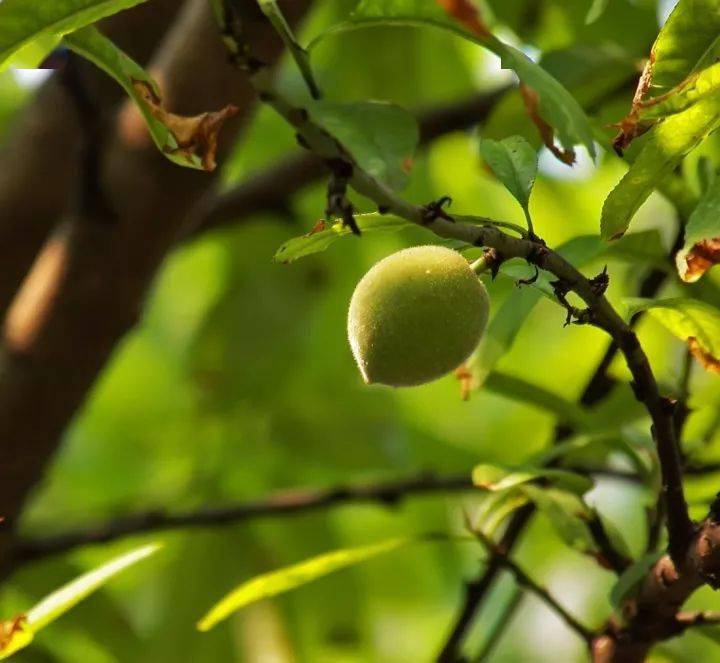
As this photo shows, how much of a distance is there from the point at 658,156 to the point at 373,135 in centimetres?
18

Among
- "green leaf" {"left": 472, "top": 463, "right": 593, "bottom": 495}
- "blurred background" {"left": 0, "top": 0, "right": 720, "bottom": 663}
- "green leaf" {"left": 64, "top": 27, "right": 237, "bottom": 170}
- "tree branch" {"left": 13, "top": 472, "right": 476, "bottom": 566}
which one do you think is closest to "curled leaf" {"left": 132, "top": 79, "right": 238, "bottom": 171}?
"green leaf" {"left": 64, "top": 27, "right": 237, "bottom": 170}

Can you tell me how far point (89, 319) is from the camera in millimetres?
1482

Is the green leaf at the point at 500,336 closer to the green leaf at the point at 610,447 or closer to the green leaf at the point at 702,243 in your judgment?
the green leaf at the point at 610,447

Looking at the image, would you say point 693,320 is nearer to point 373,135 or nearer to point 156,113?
point 373,135

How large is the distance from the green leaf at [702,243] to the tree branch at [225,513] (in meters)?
0.83

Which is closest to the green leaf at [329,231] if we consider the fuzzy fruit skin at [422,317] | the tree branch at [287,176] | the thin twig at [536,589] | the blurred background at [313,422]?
the fuzzy fruit skin at [422,317]

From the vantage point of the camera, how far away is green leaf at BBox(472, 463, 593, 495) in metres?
0.99

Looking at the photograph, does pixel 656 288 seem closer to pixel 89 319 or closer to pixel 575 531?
pixel 575 531

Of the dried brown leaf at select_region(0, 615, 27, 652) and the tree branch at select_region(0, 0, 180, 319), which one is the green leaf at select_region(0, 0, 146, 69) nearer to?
the dried brown leaf at select_region(0, 615, 27, 652)

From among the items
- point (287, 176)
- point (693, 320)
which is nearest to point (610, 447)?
point (693, 320)

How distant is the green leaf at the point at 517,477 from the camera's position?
3.23 feet

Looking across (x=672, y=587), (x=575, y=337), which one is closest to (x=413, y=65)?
(x=575, y=337)

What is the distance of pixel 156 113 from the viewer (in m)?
0.81

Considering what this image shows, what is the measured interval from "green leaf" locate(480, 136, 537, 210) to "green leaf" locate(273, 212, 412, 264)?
0.23 feet
